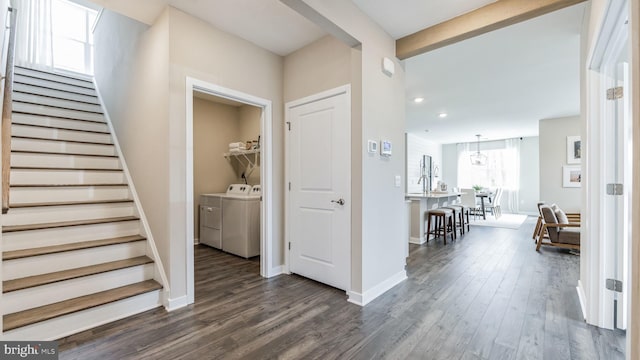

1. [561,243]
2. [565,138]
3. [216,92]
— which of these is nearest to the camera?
[216,92]

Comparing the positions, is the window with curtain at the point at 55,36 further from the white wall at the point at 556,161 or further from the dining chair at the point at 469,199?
the white wall at the point at 556,161

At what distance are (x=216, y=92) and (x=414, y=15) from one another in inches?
78.1

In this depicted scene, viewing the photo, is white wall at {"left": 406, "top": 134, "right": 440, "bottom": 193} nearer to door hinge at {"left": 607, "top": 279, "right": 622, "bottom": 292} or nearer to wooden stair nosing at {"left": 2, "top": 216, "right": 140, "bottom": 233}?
door hinge at {"left": 607, "top": 279, "right": 622, "bottom": 292}

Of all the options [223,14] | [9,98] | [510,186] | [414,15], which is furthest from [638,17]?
[510,186]

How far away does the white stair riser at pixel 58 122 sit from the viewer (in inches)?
133

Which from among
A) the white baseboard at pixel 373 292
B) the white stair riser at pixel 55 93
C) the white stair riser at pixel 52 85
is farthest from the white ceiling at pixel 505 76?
the white stair riser at pixel 52 85

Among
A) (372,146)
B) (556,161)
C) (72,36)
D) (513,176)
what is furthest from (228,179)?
(513,176)

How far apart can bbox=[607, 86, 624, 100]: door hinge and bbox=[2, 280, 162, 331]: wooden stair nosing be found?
3.91 m

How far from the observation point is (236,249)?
4.02 metres

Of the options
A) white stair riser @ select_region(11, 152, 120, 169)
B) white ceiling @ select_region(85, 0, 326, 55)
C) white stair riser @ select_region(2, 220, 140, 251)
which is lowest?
white stair riser @ select_region(2, 220, 140, 251)

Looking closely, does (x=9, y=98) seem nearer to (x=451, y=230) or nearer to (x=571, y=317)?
(x=571, y=317)

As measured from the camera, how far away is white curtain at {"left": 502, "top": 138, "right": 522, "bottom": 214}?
369 inches

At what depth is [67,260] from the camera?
238cm

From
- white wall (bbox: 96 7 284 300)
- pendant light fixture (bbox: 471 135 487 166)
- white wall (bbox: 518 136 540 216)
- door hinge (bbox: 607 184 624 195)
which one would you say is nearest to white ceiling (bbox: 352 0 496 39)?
white wall (bbox: 96 7 284 300)
